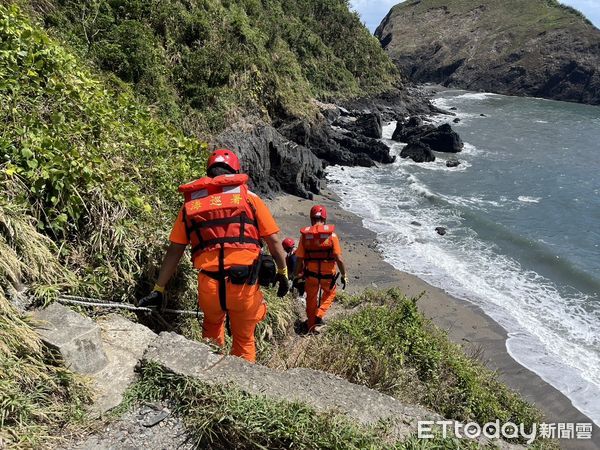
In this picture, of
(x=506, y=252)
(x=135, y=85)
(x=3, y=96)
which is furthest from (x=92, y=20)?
(x=506, y=252)

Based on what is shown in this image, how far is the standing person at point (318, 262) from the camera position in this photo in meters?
7.10

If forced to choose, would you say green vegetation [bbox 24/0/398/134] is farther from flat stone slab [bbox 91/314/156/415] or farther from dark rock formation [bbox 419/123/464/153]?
dark rock formation [bbox 419/123/464/153]

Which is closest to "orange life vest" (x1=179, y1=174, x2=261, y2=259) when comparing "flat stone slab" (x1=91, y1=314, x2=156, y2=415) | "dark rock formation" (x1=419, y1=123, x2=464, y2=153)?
"flat stone slab" (x1=91, y1=314, x2=156, y2=415)

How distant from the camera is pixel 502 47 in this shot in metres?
88.8

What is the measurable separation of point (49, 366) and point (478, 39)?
10683 centimetres

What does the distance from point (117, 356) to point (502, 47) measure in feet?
333

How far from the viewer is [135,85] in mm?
11305

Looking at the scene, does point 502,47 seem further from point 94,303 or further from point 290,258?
point 94,303

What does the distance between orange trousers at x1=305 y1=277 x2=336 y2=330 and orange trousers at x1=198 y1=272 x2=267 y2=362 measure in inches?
123

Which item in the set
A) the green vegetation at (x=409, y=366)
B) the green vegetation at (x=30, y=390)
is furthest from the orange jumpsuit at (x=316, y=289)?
the green vegetation at (x=30, y=390)

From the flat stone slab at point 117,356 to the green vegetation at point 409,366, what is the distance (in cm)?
168

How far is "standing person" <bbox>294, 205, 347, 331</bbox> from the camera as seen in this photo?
7.10 metres

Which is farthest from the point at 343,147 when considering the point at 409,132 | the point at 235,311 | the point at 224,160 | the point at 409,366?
the point at 235,311

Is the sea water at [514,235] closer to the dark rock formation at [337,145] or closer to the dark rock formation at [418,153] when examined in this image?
the dark rock formation at [418,153]
